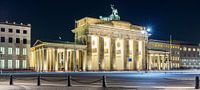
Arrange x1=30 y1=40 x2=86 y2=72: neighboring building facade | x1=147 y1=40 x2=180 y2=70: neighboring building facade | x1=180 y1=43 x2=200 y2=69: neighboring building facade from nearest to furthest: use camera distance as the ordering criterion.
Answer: x1=30 y1=40 x2=86 y2=72: neighboring building facade < x1=147 y1=40 x2=180 y2=70: neighboring building facade < x1=180 y1=43 x2=200 y2=69: neighboring building facade

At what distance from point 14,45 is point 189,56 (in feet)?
383

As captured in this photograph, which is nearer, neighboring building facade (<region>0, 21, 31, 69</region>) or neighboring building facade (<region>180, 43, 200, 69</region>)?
neighboring building facade (<region>0, 21, 31, 69</region>)

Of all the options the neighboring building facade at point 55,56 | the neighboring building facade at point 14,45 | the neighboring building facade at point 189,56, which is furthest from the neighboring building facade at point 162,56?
the neighboring building facade at point 14,45

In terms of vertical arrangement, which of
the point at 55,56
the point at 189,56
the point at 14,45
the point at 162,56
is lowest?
the point at 189,56

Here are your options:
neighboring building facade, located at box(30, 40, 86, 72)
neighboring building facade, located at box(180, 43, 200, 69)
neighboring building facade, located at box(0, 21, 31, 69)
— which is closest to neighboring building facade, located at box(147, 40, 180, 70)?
neighboring building facade, located at box(180, 43, 200, 69)

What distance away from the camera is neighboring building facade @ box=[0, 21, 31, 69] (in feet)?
328

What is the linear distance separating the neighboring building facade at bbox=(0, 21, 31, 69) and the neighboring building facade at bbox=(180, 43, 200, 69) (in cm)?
10379

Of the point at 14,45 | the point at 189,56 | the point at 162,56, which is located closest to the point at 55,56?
the point at 14,45

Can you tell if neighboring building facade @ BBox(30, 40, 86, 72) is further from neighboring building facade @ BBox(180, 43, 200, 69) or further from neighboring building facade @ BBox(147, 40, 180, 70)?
neighboring building facade @ BBox(180, 43, 200, 69)

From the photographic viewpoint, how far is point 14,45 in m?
103

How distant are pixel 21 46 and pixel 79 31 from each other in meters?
27.1

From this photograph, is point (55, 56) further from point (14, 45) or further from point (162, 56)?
point (162, 56)

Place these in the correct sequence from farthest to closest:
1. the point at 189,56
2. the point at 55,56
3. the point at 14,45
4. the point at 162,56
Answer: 1. the point at 189,56
2. the point at 162,56
3. the point at 55,56
4. the point at 14,45

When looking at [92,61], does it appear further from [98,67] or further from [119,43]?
[119,43]
